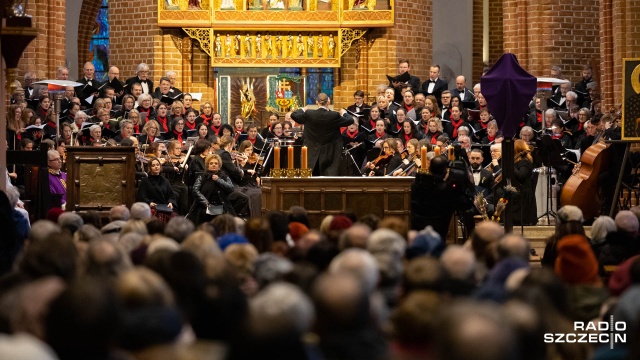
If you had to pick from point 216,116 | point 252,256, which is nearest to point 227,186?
point 216,116

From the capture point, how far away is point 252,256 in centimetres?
639

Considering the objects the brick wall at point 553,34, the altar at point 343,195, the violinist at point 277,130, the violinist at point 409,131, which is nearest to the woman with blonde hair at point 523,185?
the altar at point 343,195

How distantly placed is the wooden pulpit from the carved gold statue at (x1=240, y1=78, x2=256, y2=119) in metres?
8.02

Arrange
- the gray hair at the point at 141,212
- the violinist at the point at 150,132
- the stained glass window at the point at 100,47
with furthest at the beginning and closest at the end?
the stained glass window at the point at 100,47, the violinist at the point at 150,132, the gray hair at the point at 141,212

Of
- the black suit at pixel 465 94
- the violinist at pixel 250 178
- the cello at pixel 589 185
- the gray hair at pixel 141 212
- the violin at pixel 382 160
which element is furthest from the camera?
the black suit at pixel 465 94

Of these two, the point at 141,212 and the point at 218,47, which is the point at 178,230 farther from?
the point at 218,47

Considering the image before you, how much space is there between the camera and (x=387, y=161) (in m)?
15.5

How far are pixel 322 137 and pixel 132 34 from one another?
796 cm

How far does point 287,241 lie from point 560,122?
9.91 m

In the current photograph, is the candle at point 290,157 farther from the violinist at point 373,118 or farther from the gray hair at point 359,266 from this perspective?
the gray hair at point 359,266

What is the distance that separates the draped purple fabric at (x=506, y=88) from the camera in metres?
13.3

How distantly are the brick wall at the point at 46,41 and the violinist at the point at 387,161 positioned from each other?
665 centimetres

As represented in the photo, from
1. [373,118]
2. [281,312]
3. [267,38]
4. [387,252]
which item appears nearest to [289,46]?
[267,38]

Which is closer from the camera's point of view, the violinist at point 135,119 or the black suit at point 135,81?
the violinist at point 135,119
